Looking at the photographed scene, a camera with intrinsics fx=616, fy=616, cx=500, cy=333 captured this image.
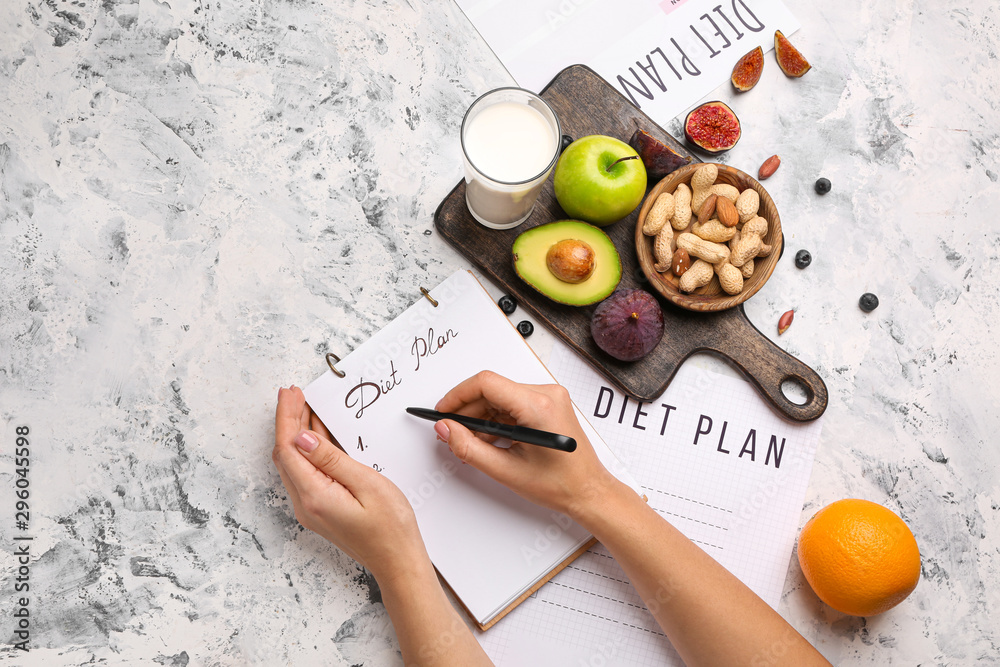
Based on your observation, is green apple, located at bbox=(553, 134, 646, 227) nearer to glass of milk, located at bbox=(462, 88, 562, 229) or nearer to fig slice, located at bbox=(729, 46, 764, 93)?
glass of milk, located at bbox=(462, 88, 562, 229)

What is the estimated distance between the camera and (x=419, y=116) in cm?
142

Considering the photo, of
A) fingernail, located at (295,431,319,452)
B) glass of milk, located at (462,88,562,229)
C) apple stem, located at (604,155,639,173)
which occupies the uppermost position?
glass of milk, located at (462,88,562,229)

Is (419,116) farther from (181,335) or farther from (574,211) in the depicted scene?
(181,335)

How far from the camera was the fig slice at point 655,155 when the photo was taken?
1.32 m

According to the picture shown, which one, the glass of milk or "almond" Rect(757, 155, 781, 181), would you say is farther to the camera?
"almond" Rect(757, 155, 781, 181)

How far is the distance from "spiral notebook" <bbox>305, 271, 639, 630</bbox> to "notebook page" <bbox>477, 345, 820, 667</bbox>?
52 mm

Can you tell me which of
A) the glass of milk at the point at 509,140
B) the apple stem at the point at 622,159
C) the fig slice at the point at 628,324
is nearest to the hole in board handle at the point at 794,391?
the fig slice at the point at 628,324

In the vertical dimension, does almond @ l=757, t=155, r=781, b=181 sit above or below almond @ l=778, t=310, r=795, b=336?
above

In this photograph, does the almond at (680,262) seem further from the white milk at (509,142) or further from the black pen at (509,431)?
the black pen at (509,431)

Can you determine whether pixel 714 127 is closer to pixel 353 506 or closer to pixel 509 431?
pixel 509 431

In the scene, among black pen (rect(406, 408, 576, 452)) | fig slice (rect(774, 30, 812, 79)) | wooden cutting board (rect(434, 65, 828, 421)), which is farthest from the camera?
fig slice (rect(774, 30, 812, 79))

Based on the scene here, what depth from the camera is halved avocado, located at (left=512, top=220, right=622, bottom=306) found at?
1.29m

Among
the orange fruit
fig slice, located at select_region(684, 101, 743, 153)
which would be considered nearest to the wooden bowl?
fig slice, located at select_region(684, 101, 743, 153)

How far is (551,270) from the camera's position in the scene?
128 cm
